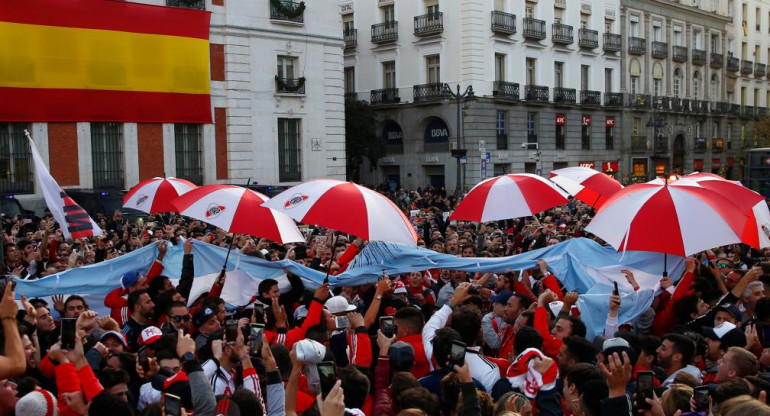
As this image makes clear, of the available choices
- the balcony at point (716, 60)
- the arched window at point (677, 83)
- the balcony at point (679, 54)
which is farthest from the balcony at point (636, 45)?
the balcony at point (716, 60)

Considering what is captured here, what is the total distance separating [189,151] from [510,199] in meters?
19.5

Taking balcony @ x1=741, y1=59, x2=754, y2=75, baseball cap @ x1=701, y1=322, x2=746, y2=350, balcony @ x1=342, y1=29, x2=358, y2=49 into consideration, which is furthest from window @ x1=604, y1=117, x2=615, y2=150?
baseball cap @ x1=701, y1=322, x2=746, y2=350

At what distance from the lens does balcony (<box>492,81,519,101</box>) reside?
3800cm

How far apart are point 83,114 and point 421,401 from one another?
76.6ft

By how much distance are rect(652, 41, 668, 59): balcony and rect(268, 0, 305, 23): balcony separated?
2775 cm

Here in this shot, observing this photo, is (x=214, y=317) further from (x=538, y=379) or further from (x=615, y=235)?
(x=615, y=235)

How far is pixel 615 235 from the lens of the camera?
743cm

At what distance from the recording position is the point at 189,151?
28.0 meters

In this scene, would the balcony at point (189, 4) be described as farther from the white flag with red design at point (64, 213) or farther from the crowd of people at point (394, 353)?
the crowd of people at point (394, 353)

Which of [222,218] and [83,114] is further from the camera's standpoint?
[83,114]

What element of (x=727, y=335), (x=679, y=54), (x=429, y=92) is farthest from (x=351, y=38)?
(x=727, y=335)

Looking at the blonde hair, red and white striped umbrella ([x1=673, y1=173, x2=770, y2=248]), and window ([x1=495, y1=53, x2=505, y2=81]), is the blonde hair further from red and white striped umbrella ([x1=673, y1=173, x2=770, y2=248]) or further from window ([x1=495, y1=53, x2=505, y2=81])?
window ([x1=495, y1=53, x2=505, y2=81])

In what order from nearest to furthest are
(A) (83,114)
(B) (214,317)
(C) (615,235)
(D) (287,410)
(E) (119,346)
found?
(D) (287,410)
(E) (119,346)
(B) (214,317)
(C) (615,235)
(A) (83,114)

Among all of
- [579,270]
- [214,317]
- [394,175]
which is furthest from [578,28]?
[214,317]
